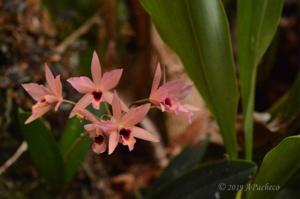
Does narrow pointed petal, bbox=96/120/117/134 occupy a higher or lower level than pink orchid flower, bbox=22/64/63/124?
lower

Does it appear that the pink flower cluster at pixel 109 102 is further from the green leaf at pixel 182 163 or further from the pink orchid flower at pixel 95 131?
the green leaf at pixel 182 163

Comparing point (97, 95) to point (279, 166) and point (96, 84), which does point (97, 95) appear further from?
point (279, 166)

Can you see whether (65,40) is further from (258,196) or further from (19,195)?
(258,196)

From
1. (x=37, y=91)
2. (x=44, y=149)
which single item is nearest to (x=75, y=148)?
(x=44, y=149)

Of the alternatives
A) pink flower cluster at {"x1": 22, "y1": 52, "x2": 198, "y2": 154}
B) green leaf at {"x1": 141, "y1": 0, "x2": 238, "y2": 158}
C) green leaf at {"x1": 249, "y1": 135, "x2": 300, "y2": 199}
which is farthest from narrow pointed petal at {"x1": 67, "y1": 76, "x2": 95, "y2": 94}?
green leaf at {"x1": 249, "y1": 135, "x2": 300, "y2": 199}

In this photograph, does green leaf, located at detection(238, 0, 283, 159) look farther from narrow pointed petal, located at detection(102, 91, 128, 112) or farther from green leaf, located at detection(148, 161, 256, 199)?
narrow pointed petal, located at detection(102, 91, 128, 112)

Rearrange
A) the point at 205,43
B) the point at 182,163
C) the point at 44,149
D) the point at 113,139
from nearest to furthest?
the point at 113,139
the point at 205,43
the point at 44,149
the point at 182,163

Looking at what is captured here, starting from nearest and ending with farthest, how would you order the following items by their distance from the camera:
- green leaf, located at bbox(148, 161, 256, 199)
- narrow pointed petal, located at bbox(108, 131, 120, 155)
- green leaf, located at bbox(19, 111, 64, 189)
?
narrow pointed petal, located at bbox(108, 131, 120, 155) < green leaf, located at bbox(148, 161, 256, 199) < green leaf, located at bbox(19, 111, 64, 189)
